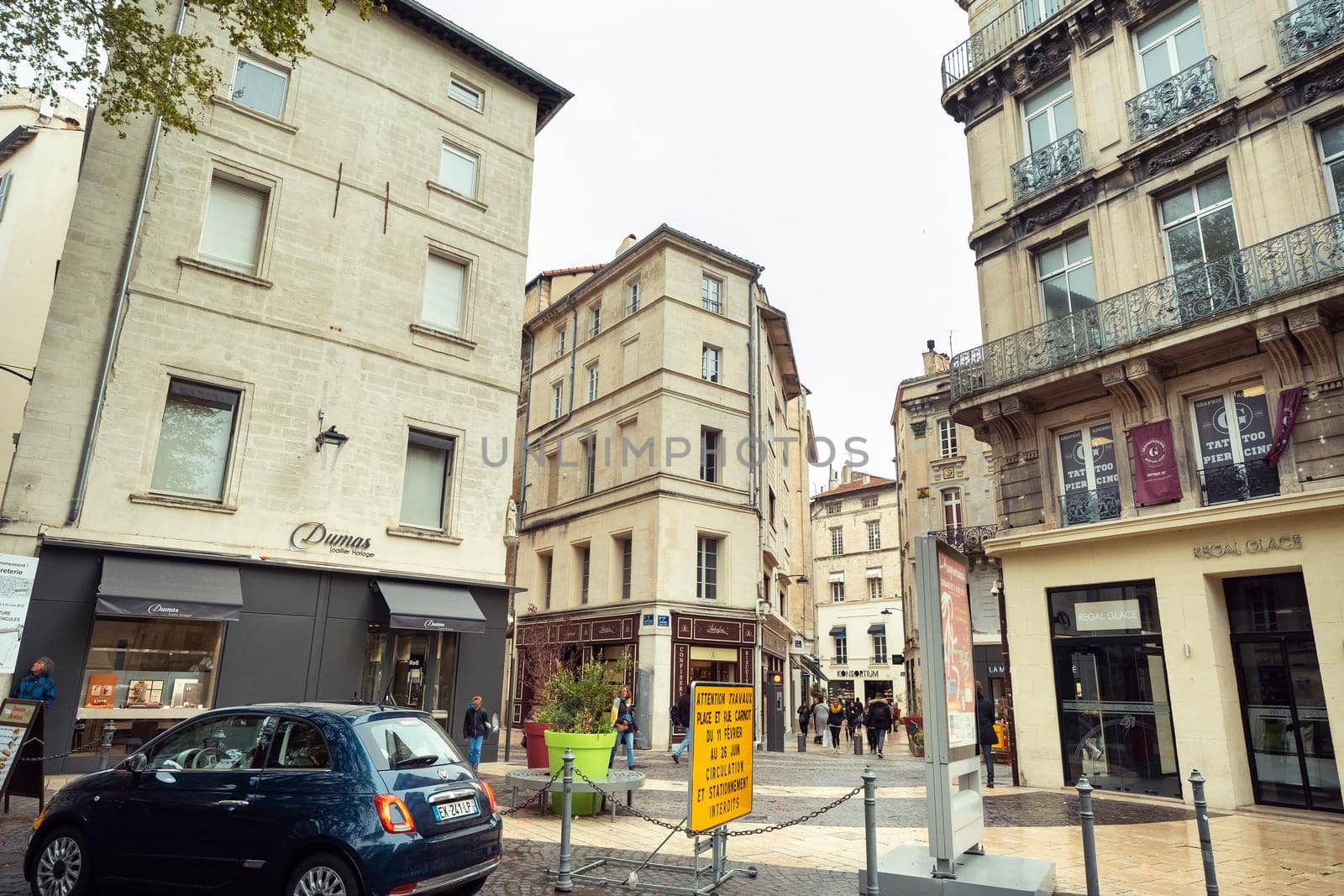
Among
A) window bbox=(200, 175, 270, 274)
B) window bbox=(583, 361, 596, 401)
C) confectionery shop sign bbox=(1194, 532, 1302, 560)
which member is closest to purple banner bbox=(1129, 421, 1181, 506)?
confectionery shop sign bbox=(1194, 532, 1302, 560)

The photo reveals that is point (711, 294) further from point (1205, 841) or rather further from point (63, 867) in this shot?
point (63, 867)

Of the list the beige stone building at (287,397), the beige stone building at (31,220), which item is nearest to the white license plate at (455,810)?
the beige stone building at (287,397)

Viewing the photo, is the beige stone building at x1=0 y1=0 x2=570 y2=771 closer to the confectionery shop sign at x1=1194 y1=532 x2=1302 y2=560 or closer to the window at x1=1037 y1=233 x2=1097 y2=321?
the window at x1=1037 y1=233 x2=1097 y2=321

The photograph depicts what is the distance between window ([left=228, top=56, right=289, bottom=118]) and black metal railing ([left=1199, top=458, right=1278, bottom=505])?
17.8 m

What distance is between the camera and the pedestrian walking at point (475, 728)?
14156mm

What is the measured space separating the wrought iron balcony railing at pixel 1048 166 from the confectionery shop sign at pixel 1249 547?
295 inches

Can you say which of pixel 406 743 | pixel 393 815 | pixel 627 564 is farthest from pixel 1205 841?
pixel 627 564

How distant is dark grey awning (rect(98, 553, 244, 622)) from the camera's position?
11484mm

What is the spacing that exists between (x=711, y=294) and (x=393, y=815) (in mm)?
23533

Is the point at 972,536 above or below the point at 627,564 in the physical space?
above

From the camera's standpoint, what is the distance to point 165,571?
12.1 m

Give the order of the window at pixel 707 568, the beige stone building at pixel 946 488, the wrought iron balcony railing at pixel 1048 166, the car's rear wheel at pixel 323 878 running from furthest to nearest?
1. the beige stone building at pixel 946 488
2. the window at pixel 707 568
3. the wrought iron balcony railing at pixel 1048 166
4. the car's rear wheel at pixel 323 878

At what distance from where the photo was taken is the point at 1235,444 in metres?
12.6

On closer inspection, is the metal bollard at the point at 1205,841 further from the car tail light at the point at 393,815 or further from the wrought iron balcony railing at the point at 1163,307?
the wrought iron balcony railing at the point at 1163,307
